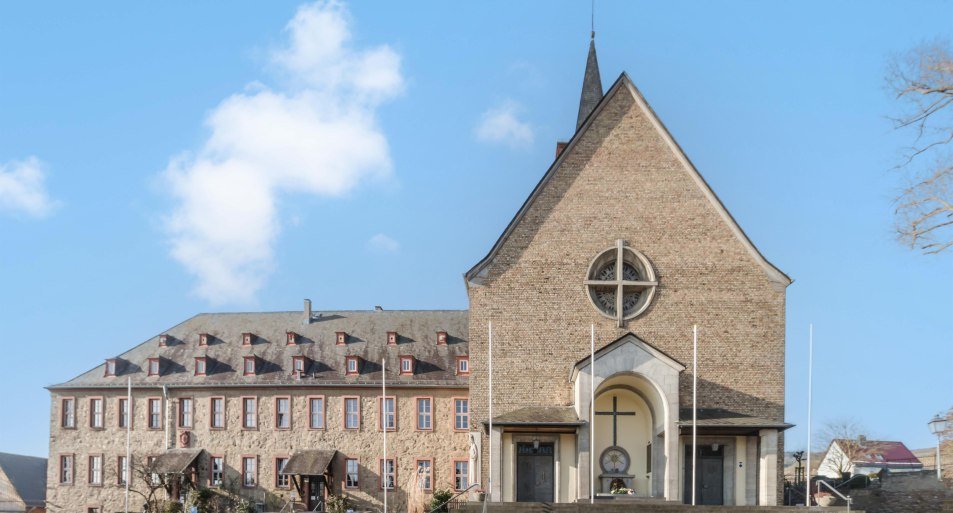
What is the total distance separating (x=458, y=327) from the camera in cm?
4900

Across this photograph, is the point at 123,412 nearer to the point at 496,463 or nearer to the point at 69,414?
the point at 69,414

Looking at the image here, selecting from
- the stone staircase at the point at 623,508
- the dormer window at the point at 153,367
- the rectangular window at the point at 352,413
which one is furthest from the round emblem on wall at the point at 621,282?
the dormer window at the point at 153,367

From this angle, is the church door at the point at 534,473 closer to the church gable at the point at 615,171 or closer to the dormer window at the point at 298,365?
the church gable at the point at 615,171

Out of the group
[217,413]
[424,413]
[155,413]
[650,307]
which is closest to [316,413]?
[217,413]

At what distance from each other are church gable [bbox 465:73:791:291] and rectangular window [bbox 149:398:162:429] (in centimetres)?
2125

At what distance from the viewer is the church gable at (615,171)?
33.1 metres

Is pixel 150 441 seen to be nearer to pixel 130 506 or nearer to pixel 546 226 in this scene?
pixel 130 506

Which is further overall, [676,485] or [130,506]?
[130,506]

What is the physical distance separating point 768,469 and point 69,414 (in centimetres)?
3271

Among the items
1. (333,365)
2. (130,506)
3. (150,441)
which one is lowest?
(130,506)

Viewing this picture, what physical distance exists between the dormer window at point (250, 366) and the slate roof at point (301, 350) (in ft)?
0.78

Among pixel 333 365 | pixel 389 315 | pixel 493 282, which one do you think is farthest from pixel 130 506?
pixel 493 282

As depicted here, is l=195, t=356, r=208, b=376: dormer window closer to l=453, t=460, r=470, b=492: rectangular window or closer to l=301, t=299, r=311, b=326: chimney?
l=301, t=299, r=311, b=326: chimney

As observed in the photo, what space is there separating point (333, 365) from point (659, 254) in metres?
19.6
